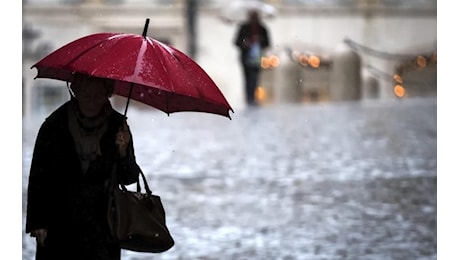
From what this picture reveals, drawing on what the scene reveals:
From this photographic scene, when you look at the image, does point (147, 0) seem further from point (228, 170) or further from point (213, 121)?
point (228, 170)

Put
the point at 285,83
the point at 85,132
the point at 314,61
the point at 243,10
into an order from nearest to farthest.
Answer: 1. the point at 85,132
2. the point at 314,61
3. the point at 243,10
4. the point at 285,83

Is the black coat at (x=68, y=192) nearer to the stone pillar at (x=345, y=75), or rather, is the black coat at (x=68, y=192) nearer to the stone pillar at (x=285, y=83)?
the stone pillar at (x=345, y=75)

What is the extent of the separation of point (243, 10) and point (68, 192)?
9.09 m

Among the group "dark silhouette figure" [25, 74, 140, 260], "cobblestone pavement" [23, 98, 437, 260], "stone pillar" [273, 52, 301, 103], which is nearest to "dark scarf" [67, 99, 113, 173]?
"dark silhouette figure" [25, 74, 140, 260]

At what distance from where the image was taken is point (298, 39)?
13.4 meters

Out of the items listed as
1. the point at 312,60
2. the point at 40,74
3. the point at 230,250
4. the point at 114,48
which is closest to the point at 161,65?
the point at 114,48

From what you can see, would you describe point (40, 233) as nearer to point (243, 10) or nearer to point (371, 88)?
point (371, 88)

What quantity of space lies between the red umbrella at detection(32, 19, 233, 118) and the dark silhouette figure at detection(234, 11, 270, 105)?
28.2ft

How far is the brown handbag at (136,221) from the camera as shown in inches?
145

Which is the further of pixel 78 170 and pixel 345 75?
pixel 345 75

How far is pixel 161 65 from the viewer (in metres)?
3.73

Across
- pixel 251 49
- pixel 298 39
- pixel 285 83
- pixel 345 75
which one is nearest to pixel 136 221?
pixel 345 75

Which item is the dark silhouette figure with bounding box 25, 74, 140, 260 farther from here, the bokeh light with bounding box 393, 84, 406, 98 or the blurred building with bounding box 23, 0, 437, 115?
the bokeh light with bounding box 393, 84, 406, 98
